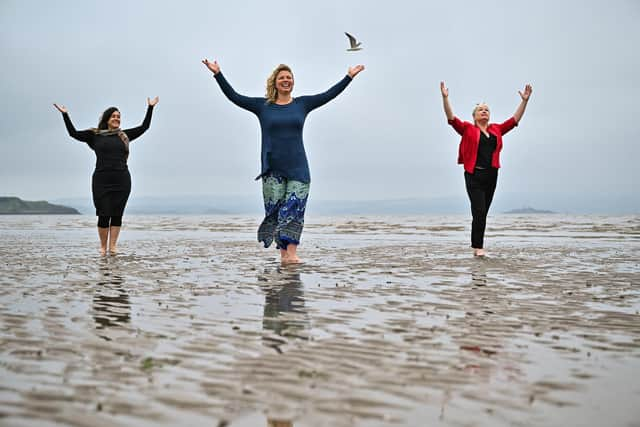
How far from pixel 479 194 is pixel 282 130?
3.53 metres

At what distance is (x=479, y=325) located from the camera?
161 inches

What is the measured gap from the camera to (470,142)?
1009cm

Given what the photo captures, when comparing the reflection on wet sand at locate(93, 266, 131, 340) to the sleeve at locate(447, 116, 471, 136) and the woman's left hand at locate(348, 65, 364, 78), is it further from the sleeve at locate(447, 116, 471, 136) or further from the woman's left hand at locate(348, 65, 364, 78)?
the sleeve at locate(447, 116, 471, 136)

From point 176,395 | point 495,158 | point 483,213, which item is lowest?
point 176,395

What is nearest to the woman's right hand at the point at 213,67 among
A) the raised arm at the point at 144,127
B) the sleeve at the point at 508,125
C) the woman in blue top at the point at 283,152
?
the woman in blue top at the point at 283,152

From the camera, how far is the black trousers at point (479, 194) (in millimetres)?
10031

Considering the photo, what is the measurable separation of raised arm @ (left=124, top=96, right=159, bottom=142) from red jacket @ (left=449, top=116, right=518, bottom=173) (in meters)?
5.10

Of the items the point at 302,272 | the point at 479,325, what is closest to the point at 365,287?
the point at 302,272

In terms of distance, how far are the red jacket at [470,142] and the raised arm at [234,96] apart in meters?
3.24

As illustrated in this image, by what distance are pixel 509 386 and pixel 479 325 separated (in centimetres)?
137

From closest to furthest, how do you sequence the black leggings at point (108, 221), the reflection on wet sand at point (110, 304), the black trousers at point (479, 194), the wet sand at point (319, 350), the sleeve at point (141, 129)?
the wet sand at point (319, 350), the reflection on wet sand at point (110, 304), the black trousers at point (479, 194), the black leggings at point (108, 221), the sleeve at point (141, 129)

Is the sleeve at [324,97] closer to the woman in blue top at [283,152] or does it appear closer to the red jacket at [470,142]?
the woman in blue top at [283,152]

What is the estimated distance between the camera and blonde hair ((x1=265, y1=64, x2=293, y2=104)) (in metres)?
8.76

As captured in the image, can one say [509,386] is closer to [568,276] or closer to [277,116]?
[568,276]
